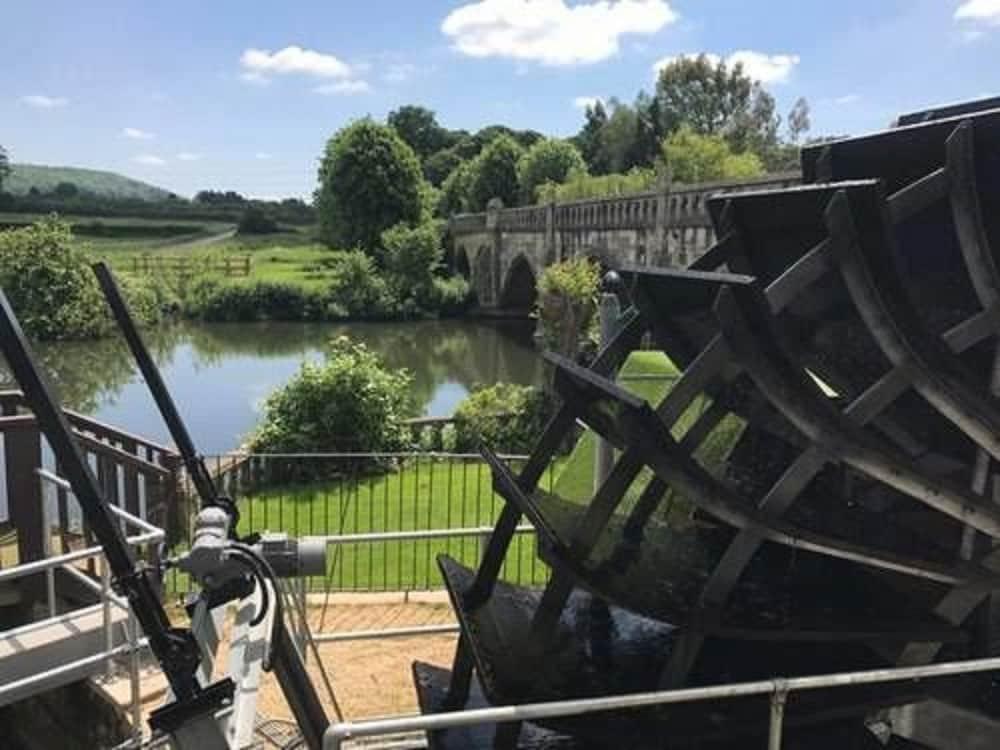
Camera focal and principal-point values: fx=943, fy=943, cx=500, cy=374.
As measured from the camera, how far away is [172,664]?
248 cm

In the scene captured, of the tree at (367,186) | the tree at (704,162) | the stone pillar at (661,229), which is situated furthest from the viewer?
the tree at (367,186)

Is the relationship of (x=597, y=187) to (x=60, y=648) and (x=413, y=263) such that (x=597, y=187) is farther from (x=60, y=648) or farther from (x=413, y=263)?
(x=60, y=648)

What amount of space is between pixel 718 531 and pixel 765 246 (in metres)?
1.78

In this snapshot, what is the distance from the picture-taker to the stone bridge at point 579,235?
19.7 metres

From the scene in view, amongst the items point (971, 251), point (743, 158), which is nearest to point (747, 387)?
point (971, 251)

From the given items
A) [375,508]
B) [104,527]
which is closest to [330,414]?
[375,508]

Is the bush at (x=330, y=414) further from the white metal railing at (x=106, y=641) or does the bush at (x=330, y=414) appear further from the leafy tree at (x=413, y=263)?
the leafy tree at (x=413, y=263)

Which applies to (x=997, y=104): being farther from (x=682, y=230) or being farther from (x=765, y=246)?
(x=682, y=230)

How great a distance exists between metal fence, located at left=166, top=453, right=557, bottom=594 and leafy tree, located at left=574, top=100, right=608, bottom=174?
168ft

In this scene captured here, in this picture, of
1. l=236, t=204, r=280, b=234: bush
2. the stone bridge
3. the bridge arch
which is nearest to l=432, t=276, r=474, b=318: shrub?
the stone bridge

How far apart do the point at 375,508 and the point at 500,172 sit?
50.8m

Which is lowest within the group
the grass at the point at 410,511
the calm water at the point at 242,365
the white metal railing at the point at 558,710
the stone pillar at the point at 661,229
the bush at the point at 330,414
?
the calm water at the point at 242,365

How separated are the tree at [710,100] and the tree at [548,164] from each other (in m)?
7.37

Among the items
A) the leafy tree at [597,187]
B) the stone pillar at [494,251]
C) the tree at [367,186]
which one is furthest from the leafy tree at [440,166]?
the leafy tree at [597,187]
